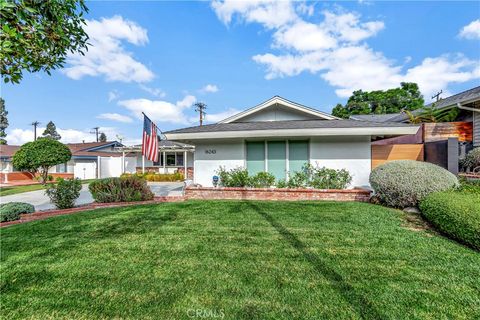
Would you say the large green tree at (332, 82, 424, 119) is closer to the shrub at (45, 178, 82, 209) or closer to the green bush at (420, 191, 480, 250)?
the green bush at (420, 191, 480, 250)

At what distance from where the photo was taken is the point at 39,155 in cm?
1858

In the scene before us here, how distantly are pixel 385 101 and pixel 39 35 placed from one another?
139 feet

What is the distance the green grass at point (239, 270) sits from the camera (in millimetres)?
2383

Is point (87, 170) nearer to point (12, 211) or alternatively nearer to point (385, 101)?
point (12, 211)

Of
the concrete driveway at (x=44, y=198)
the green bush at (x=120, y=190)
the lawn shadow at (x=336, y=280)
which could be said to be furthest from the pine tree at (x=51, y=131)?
the lawn shadow at (x=336, y=280)

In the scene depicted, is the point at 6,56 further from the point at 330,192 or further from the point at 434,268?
the point at 330,192

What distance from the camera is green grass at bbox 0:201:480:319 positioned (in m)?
2.38

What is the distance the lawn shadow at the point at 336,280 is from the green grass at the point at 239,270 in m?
0.01

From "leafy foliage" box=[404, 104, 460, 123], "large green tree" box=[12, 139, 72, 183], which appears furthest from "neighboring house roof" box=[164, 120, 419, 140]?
"large green tree" box=[12, 139, 72, 183]

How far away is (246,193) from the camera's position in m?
8.29

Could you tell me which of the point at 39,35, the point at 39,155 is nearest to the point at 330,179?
the point at 39,35

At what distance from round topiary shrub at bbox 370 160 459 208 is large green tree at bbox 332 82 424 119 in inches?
1257

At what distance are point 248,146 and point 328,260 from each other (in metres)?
6.64

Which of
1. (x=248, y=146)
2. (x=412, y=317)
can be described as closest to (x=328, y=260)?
(x=412, y=317)
